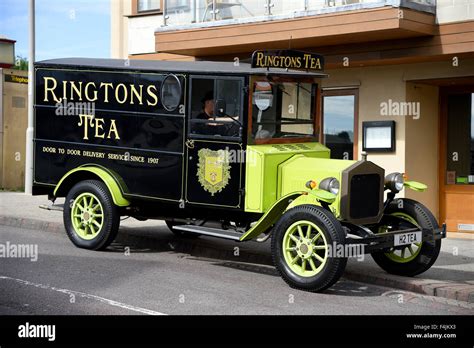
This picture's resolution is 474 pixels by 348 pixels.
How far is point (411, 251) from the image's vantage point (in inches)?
398

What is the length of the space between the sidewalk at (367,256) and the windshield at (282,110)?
1.85m

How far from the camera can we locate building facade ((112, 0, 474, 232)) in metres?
13.1

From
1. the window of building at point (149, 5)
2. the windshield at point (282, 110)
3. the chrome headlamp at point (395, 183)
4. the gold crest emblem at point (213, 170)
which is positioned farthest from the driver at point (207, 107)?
the window of building at point (149, 5)

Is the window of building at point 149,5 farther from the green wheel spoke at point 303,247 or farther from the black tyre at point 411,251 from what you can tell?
the green wheel spoke at point 303,247

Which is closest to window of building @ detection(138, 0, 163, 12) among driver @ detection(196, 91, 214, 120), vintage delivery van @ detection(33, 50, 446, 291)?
vintage delivery van @ detection(33, 50, 446, 291)

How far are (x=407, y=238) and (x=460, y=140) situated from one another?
5.75m

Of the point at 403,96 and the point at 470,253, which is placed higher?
the point at 403,96

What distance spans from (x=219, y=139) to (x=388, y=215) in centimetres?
227

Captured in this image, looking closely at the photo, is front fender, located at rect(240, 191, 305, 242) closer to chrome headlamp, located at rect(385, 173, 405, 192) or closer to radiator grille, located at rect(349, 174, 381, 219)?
radiator grille, located at rect(349, 174, 381, 219)

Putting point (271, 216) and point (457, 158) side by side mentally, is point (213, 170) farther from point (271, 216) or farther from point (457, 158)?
point (457, 158)

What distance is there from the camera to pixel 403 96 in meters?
14.3

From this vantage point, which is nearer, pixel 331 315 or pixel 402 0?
pixel 331 315
